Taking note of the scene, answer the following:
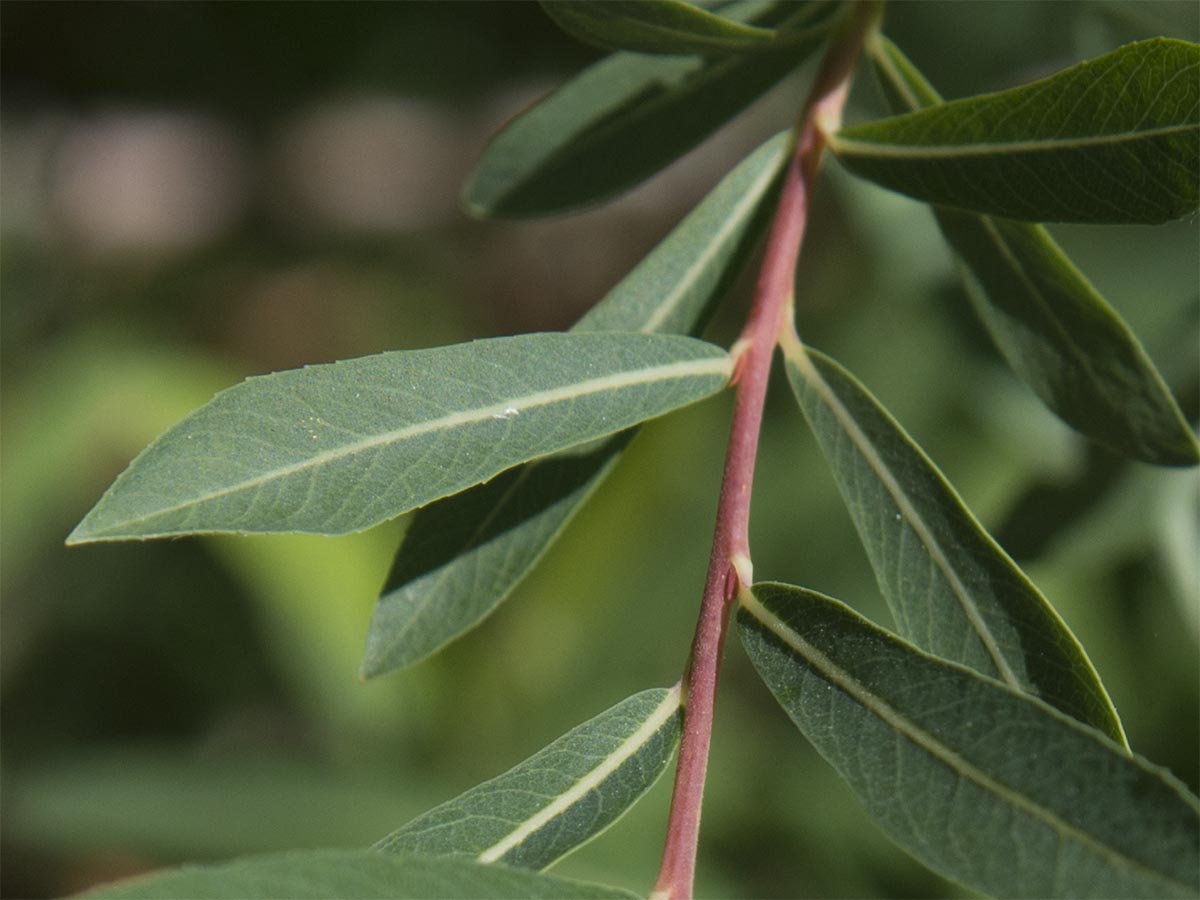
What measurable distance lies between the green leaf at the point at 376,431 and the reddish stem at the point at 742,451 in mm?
58

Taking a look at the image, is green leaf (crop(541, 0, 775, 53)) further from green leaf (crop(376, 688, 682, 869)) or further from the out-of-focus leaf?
the out-of-focus leaf

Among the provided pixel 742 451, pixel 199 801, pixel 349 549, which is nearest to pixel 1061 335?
pixel 742 451

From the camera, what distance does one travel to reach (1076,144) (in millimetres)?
738

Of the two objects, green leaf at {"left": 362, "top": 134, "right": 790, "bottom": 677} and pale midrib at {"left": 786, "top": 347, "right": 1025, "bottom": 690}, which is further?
green leaf at {"left": 362, "top": 134, "right": 790, "bottom": 677}

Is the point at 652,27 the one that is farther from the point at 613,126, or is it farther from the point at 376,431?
the point at 376,431

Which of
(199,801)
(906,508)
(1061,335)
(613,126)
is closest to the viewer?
(906,508)

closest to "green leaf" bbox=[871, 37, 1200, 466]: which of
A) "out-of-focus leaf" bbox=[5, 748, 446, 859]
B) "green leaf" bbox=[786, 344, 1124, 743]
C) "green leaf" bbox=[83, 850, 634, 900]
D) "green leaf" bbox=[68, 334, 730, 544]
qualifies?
"green leaf" bbox=[786, 344, 1124, 743]

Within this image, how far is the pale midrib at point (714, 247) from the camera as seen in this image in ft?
3.05

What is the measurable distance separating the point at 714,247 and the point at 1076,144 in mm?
291

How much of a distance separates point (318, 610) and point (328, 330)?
106 cm

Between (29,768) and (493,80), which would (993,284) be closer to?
(493,80)

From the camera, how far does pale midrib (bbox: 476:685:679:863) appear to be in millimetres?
673

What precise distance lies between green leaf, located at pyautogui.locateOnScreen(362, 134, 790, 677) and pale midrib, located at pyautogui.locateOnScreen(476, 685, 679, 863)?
0.17 metres

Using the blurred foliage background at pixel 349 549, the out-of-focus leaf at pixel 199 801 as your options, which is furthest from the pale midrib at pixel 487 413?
the out-of-focus leaf at pixel 199 801
